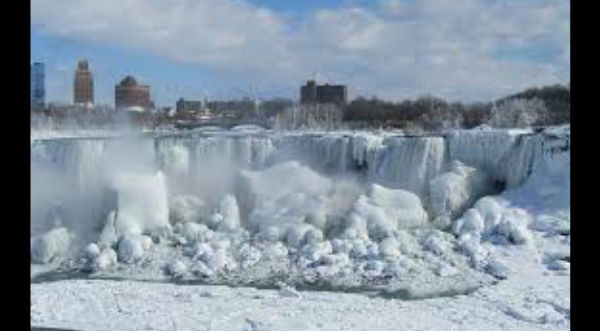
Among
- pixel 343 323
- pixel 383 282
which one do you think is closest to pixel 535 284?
pixel 383 282

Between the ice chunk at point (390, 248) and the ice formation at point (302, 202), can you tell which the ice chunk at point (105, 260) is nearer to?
the ice formation at point (302, 202)

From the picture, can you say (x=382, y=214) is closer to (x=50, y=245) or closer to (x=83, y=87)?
(x=50, y=245)

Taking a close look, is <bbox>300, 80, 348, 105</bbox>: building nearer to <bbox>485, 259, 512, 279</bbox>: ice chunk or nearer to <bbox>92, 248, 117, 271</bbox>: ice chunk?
<bbox>92, 248, 117, 271</bbox>: ice chunk

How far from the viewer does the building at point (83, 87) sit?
26.1 feet

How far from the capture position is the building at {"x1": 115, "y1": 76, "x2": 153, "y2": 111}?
9125 mm

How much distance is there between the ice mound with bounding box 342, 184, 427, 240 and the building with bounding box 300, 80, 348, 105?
1.55 m

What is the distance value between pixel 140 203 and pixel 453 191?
329 cm

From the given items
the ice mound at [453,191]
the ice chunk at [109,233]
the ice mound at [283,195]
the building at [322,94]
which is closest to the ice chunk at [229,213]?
the ice mound at [283,195]

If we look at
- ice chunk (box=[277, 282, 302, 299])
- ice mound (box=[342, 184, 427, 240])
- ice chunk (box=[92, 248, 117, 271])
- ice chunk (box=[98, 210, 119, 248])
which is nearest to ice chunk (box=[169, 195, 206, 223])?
ice chunk (box=[98, 210, 119, 248])

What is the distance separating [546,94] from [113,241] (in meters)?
5.08

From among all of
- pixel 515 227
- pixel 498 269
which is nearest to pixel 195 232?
pixel 515 227

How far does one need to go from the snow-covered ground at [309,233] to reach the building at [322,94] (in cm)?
75

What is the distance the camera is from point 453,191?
829 centimetres
